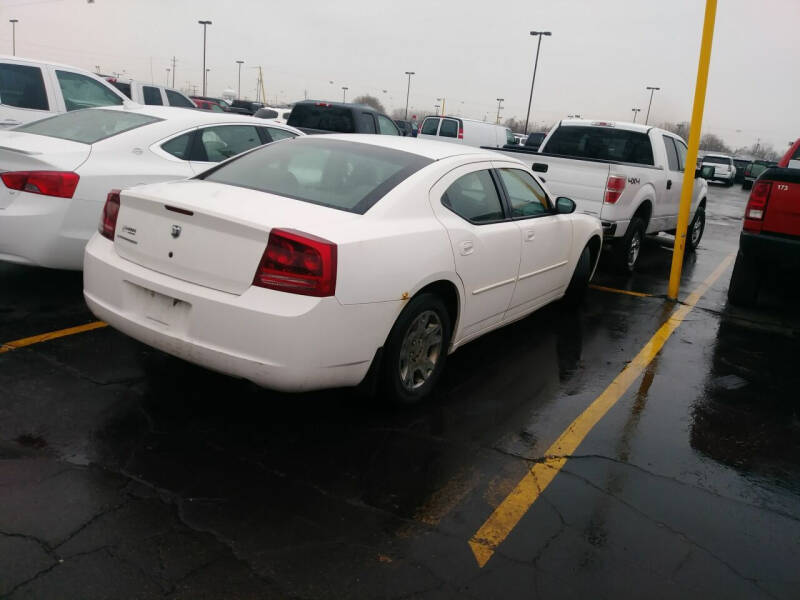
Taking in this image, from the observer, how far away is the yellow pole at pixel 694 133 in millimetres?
6828

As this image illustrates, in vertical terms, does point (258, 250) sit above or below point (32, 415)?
above

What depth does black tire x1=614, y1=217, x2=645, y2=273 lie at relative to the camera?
8.54 metres

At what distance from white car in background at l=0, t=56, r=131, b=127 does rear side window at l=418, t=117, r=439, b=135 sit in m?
15.4

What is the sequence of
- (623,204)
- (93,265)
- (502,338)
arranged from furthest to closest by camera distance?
(623,204), (502,338), (93,265)

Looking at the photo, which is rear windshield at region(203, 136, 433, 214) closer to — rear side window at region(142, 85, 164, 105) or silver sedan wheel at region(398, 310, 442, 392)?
silver sedan wheel at region(398, 310, 442, 392)

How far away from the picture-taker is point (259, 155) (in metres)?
4.59

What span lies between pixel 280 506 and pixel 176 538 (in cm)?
47

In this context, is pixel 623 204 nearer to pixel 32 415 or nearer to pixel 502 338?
pixel 502 338

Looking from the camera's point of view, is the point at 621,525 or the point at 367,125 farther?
the point at 367,125

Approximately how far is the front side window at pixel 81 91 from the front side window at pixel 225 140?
3655 millimetres

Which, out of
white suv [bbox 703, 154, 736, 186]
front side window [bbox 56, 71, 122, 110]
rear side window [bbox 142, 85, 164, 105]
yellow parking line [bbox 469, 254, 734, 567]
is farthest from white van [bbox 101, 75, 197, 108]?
white suv [bbox 703, 154, 736, 186]

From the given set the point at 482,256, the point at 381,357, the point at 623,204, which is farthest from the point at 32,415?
the point at 623,204

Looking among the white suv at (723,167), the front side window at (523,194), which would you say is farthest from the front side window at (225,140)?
the white suv at (723,167)

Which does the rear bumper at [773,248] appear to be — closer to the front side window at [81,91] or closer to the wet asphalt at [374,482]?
the wet asphalt at [374,482]
